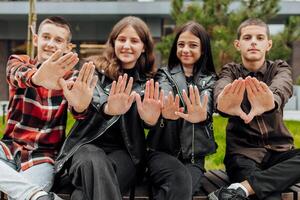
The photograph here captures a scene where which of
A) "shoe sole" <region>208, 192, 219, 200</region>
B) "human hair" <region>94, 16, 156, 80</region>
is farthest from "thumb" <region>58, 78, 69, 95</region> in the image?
"shoe sole" <region>208, 192, 219, 200</region>

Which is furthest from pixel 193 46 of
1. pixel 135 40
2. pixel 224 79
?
pixel 135 40

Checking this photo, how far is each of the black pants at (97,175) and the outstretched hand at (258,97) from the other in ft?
2.75

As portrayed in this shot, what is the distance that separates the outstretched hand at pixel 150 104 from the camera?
2.60m

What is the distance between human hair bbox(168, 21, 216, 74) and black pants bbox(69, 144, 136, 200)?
0.95m

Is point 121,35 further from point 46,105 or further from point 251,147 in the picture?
point 251,147

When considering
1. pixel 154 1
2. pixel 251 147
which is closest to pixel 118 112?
pixel 251 147

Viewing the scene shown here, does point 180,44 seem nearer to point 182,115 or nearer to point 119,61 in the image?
point 119,61

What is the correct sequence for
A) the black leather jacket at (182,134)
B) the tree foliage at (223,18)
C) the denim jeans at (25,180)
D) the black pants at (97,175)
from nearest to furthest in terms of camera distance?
the black pants at (97,175)
the denim jeans at (25,180)
the black leather jacket at (182,134)
the tree foliage at (223,18)

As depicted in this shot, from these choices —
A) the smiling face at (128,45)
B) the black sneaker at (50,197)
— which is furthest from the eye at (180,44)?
the black sneaker at (50,197)

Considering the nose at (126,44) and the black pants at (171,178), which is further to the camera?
the nose at (126,44)

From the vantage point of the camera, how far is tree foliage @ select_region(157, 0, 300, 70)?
32.2 ft

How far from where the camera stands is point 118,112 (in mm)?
2547

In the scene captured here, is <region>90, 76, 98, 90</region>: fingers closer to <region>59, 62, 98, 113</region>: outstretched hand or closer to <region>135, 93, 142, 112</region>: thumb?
<region>59, 62, 98, 113</region>: outstretched hand

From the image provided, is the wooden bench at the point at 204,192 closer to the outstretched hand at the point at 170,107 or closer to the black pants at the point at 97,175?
the black pants at the point at 97,175
